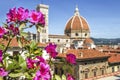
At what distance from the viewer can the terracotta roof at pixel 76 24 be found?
10356 centimetres

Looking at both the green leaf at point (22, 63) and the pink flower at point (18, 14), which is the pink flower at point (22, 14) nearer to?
the pink flower at point (18, 14)

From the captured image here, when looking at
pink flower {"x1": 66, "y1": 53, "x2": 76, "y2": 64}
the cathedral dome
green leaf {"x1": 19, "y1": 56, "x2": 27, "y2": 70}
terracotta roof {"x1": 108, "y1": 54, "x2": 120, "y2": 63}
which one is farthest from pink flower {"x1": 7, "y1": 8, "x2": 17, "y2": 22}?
the cathedral dome

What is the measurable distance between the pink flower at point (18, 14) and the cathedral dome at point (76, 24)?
99795mm

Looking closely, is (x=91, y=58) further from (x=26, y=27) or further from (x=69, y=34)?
(x=69, y=34)

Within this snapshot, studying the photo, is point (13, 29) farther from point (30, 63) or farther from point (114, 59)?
point (114, 59)

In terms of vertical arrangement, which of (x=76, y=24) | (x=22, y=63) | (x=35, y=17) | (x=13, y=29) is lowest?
(x=22, y=63)

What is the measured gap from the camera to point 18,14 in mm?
3674

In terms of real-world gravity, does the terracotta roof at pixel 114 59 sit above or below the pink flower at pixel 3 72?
below

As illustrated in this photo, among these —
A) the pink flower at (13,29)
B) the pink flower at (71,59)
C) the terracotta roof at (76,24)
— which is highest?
the terracotta roof at (76,24)

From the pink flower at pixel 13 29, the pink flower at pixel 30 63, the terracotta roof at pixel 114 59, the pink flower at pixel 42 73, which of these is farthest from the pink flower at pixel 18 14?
the terracotta roof at pixel 114 59

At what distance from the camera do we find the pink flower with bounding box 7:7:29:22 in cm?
367

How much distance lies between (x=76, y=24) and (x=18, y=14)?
10124cm

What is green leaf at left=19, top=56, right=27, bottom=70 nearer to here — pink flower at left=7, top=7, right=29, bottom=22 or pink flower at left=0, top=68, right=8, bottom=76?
A: pink flower at left=0, top=68, right=8, bottom=76

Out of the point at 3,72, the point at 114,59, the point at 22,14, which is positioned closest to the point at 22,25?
the point at 22,14
